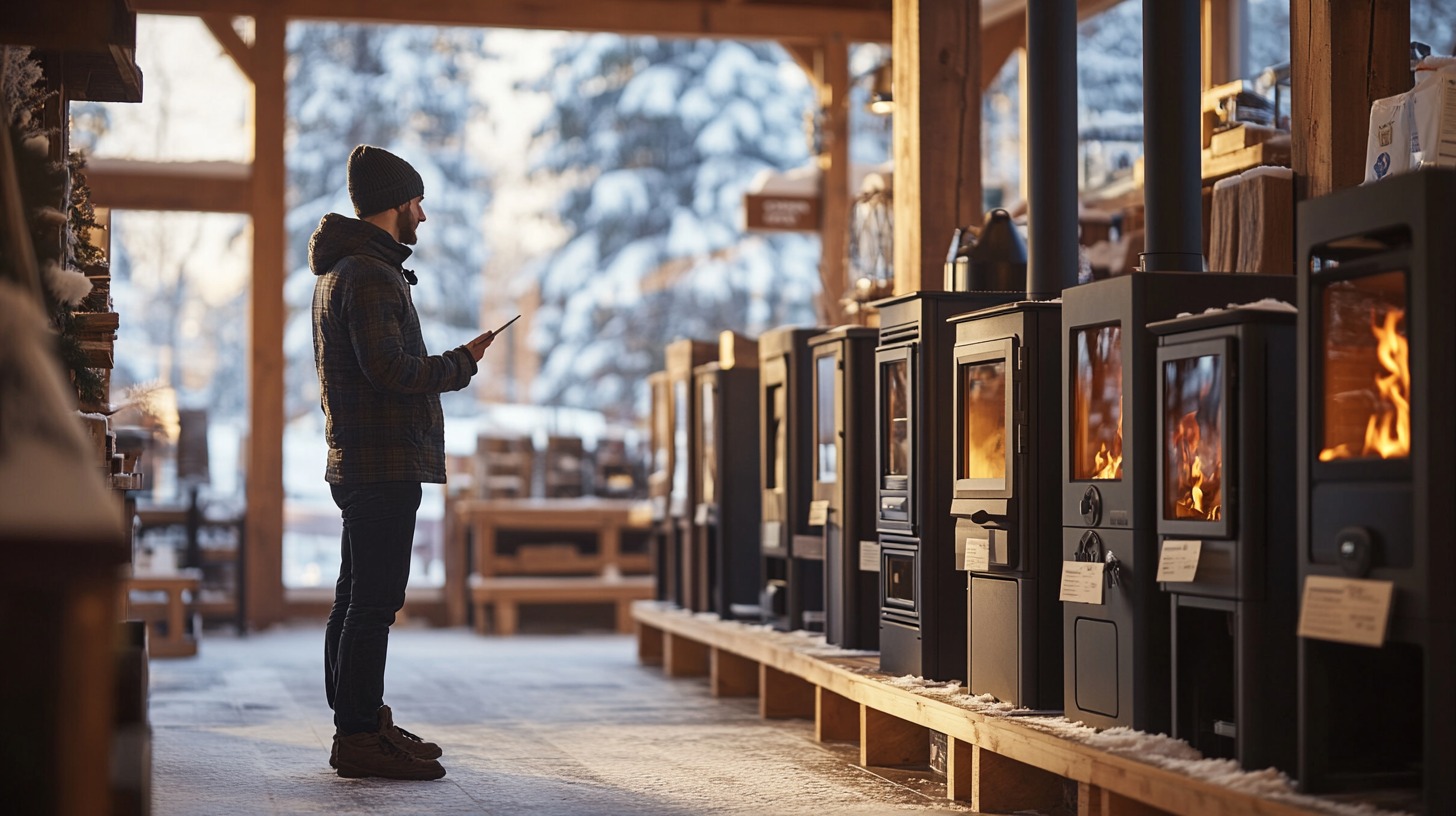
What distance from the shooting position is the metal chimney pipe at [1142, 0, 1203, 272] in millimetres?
3631

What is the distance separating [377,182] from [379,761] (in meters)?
1.44

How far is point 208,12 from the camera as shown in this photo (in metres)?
8.64

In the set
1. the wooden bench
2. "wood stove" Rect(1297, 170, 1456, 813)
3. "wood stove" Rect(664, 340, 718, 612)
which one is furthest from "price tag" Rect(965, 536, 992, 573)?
the wooden bench

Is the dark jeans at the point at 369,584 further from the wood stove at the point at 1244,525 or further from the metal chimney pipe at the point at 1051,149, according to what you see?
the wood stove at the point at 1244,525

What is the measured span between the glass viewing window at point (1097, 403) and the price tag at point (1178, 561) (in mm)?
286

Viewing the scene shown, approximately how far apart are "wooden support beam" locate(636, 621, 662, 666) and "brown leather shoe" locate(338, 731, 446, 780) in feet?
10.7

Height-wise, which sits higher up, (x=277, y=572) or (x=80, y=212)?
(x=80, y=212)

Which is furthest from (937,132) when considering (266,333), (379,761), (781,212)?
(266,333)

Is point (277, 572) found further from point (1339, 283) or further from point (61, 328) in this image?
point (1339, 283)

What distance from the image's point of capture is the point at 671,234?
18.2 metres

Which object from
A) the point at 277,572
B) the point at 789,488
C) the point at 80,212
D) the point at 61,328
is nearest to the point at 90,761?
the point at 61,328

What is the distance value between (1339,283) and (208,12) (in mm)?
7166

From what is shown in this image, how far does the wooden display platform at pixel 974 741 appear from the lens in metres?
2.86

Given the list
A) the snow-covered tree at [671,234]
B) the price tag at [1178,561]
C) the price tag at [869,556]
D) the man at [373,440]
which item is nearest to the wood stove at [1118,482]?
the price tag at [1178,561]
